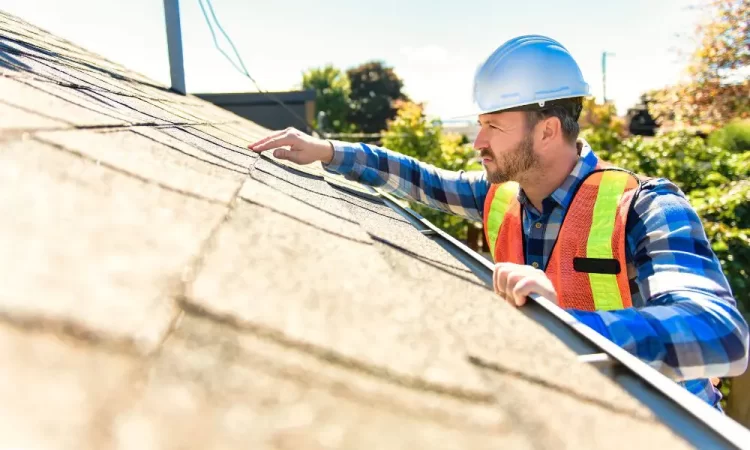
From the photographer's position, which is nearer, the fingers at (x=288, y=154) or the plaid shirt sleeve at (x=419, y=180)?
Answer: the fingers at (x=288, y=154)

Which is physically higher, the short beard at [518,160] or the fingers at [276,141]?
the fingers at [276,141]

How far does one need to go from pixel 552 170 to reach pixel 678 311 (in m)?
1.20

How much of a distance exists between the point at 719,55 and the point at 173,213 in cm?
1600

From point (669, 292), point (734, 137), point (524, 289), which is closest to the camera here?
point (524, 289)

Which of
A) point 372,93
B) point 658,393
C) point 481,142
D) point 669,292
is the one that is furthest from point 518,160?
point 372,93

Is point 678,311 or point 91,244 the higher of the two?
point 91,244

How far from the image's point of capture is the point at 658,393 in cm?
85

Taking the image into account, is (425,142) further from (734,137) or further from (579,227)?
(579,227)

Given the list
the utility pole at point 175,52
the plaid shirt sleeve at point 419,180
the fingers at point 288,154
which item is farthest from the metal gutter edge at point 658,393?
the utility pole at point 175,52

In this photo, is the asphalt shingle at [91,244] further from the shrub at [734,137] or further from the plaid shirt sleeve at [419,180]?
the shrub at [734,137]

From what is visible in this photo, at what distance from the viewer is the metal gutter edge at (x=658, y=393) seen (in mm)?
755

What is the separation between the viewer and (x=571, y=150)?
2.77 meters

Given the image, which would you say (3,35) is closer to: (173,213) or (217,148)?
(217,148)

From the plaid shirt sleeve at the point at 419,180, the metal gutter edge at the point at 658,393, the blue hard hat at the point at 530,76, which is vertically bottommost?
the metal gutter edge at the point at 658,393
